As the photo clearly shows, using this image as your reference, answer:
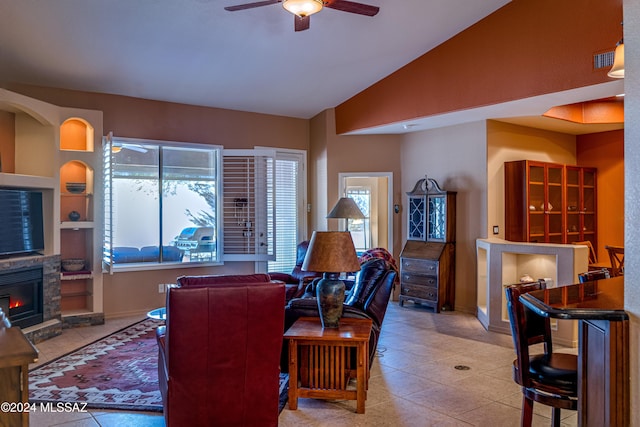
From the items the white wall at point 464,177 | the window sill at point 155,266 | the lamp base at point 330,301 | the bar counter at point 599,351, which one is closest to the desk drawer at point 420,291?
the white wall at point 464,177

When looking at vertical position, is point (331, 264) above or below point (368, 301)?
above

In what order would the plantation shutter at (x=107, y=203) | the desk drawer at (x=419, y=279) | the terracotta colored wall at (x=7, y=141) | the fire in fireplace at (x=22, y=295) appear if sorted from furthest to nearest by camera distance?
1. the desk drawer at (x=419, y=279)
2. the plantation shutter at (x=107, y=203)
3. the terracotta colored wall at (x=7, y=141)
4. the fire in fireplace at (x=22, y=295)

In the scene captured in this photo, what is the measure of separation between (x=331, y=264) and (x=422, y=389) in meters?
1.29

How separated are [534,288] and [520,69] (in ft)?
10.4

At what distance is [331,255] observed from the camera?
3322 millimetres

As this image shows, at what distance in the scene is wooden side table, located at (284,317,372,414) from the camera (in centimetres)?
318

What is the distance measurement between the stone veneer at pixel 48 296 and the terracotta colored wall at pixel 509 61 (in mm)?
4469

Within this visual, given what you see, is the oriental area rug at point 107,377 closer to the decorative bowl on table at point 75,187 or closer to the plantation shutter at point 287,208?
the decorative bowl on table at point 75,187

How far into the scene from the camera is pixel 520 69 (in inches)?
193

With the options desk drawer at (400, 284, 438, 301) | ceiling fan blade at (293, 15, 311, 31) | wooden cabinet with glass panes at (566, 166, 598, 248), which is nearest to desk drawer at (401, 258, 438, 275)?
desk drawer at (400, 284, 438, 301)

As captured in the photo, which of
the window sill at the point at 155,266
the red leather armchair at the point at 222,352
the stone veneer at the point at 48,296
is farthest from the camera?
the window sill at the point at 155,266

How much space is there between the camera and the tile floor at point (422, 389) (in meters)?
3.11

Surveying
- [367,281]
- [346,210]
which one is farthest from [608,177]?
[367,281]

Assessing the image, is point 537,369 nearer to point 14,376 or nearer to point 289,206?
point 14,376
